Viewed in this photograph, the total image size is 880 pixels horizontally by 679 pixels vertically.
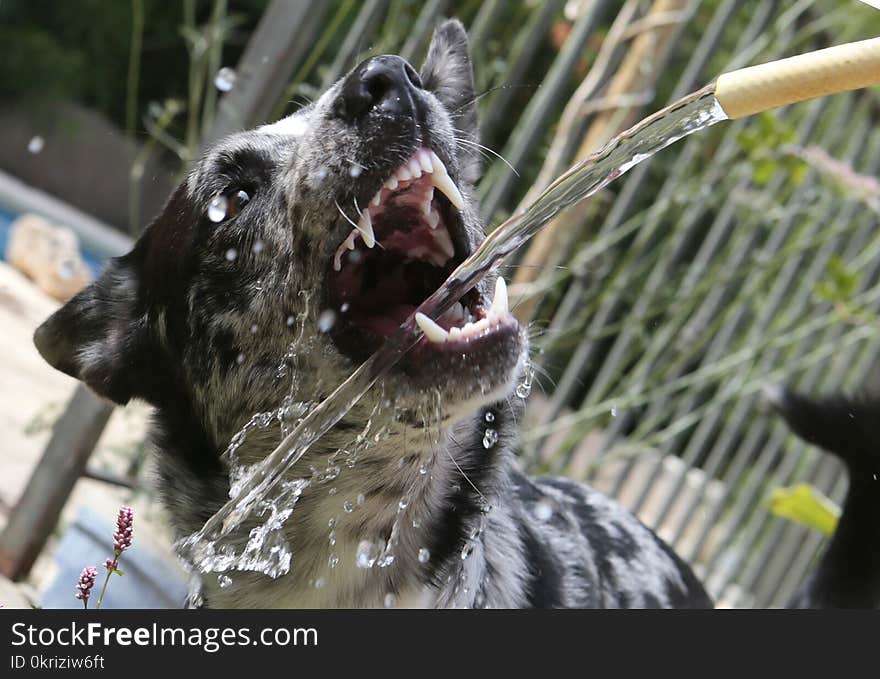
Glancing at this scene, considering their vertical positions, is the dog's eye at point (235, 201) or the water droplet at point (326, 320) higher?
the dog's eye at point (235, 201)

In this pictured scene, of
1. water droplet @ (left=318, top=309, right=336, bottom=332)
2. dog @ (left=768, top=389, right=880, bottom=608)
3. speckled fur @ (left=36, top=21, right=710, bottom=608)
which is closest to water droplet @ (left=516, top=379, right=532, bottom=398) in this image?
speckled fur @ (left=36, top=21, right=710, bottom=608)

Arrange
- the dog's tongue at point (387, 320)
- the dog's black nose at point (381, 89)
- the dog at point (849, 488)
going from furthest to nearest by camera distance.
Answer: the dog at point (849, 488), the dog's tongue at point (387, 320), the dog's black nose at point (381, 89)

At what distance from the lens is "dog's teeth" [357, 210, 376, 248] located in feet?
6.23

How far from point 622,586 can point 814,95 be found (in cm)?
182

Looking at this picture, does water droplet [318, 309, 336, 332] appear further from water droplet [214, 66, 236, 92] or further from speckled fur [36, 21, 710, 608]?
water droplet [214, 66, 236, 92]

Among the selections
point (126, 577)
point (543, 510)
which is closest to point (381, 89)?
point (543, 510)

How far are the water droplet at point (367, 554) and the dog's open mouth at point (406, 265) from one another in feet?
1.47

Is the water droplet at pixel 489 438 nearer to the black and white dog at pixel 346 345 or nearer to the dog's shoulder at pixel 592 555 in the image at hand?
the black and white dog at pixel 346 345

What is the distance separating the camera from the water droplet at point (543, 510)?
2713mm

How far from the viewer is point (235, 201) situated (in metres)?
2.26

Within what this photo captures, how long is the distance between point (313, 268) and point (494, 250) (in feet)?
1.28

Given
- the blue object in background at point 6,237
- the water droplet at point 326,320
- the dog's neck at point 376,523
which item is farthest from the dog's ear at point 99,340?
the blue object in background at point 6,237

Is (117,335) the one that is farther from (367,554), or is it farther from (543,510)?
(543,510)
